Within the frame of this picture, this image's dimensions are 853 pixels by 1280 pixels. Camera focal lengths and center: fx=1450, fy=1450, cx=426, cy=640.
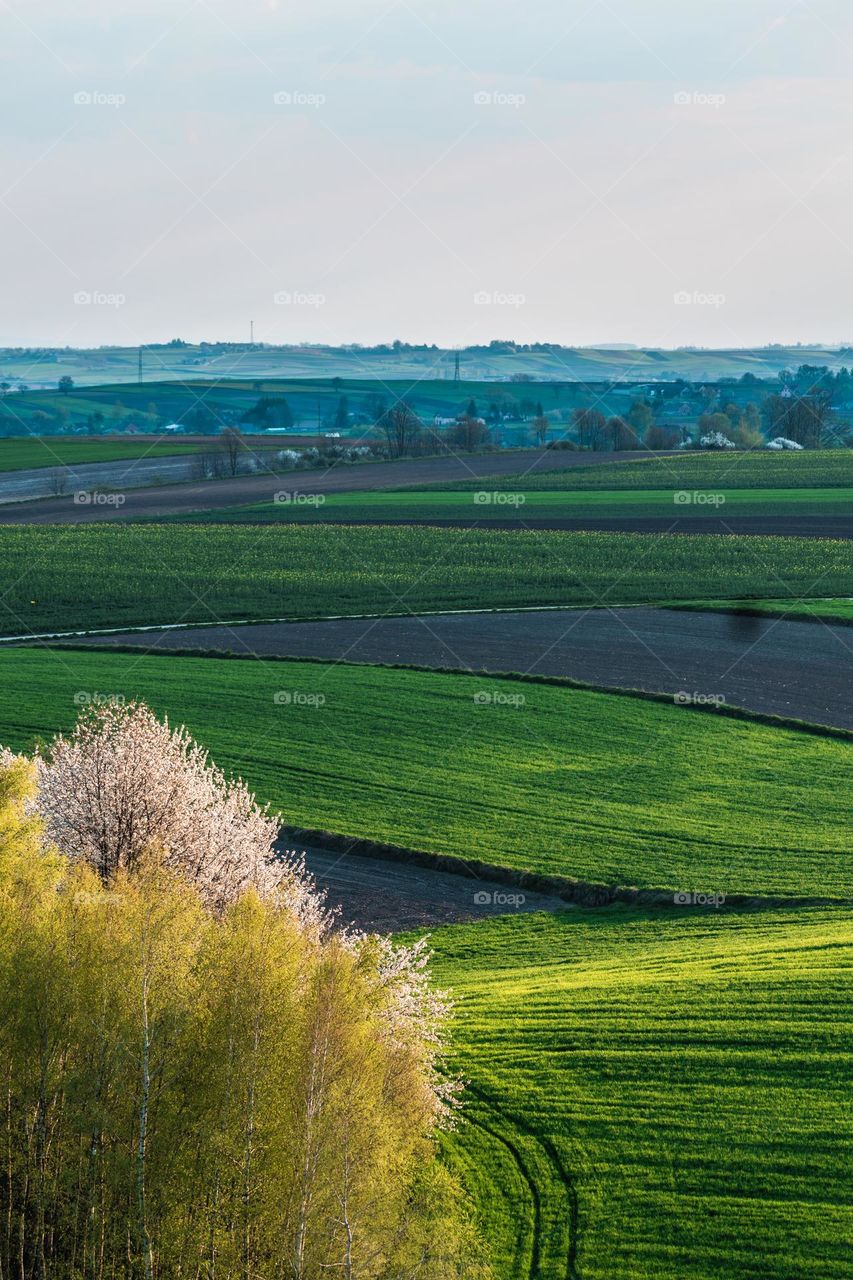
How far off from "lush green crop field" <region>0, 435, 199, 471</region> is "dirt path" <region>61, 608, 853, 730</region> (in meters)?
100

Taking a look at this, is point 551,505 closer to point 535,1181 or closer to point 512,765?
point 512,765

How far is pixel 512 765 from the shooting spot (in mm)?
48281

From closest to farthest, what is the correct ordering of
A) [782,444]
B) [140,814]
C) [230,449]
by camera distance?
[140,814], [230,449], [782,444]

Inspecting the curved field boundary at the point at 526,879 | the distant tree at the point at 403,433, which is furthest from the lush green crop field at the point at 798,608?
the distant tree at the point at 403,433

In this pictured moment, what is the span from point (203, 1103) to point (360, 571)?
7180 cm

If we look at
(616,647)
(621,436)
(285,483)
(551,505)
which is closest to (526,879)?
(616,647)

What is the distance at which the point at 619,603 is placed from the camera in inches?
3110

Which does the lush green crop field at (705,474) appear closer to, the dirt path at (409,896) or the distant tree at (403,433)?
the distant tree at (403,433)

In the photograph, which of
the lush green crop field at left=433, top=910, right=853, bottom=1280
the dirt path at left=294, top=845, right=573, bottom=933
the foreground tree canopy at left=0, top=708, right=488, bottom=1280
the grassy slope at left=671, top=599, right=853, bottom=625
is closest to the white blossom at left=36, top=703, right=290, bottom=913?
the dirt path at left=294, top=845, right=573, bottom=933

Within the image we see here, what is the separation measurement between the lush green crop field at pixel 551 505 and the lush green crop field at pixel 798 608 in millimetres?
38310

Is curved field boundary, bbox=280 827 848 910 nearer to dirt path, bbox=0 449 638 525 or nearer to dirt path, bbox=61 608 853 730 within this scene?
dirt path, bbox=61 608 853 730

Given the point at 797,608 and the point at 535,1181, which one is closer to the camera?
the point at 535,1181

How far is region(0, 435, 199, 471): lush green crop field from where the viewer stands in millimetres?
170250

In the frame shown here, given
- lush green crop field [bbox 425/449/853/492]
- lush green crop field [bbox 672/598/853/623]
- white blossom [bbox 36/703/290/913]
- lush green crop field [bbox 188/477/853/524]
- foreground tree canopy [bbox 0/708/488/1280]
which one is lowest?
foreground tree canopy [bbox 0/708/488/1280]
